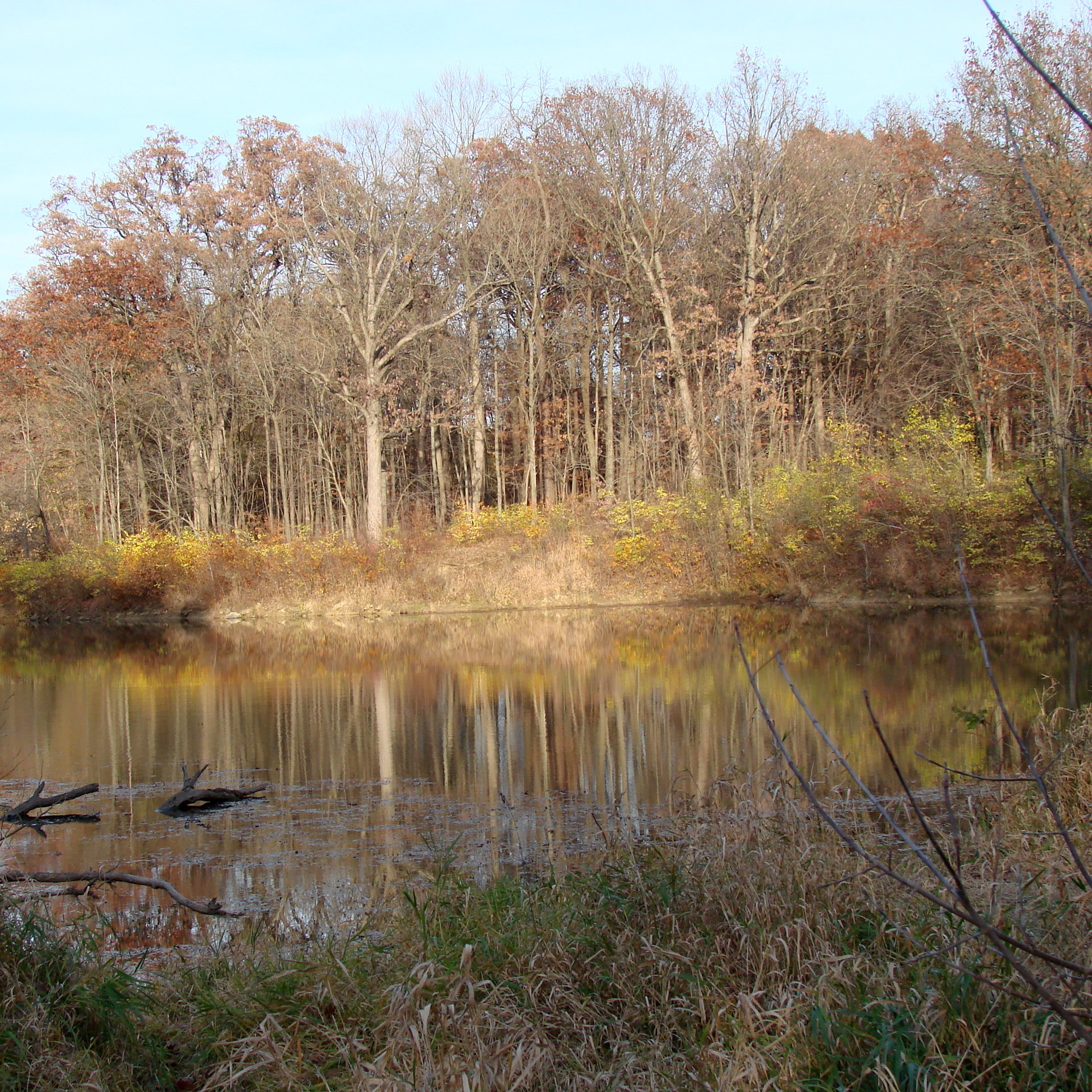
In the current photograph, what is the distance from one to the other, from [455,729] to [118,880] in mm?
7234

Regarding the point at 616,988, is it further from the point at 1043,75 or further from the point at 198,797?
the point at 198,797

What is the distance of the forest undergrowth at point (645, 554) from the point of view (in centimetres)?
2375

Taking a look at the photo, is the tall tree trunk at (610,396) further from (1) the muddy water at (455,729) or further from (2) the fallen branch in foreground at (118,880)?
(2) the fallen branch in foreground at (118,880)

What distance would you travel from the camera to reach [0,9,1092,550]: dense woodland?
3123cm

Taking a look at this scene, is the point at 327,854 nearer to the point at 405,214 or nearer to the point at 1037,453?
the point at 1037,453

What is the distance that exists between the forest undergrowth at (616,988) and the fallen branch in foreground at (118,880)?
24 centimetres

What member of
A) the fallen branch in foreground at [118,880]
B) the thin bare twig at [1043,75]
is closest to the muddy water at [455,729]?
the fallen branch in foreground at [118,880]

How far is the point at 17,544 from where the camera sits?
115 feet

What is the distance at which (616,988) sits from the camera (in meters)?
4.34

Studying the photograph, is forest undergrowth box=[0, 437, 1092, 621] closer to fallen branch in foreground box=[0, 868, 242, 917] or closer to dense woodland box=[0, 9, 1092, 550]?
dense woodland box=[0, 9, 1092, 550]

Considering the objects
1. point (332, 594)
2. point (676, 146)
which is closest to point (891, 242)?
point (676, 146)

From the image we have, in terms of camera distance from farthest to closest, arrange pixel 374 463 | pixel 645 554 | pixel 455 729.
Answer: pixel 374 463
pixel 645 554
pixel 455 729

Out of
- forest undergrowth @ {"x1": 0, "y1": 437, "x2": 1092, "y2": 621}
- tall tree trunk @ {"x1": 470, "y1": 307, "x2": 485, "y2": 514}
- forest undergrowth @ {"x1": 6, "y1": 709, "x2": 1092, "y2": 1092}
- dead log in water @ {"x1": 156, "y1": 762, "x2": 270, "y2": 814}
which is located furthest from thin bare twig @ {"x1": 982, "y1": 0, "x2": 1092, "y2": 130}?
tall tree trunk @ {"x1": 470, "y1": 307, "x2": 485, "y2": 514}

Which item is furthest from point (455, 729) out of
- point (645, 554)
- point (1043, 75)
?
point (645, 554)
